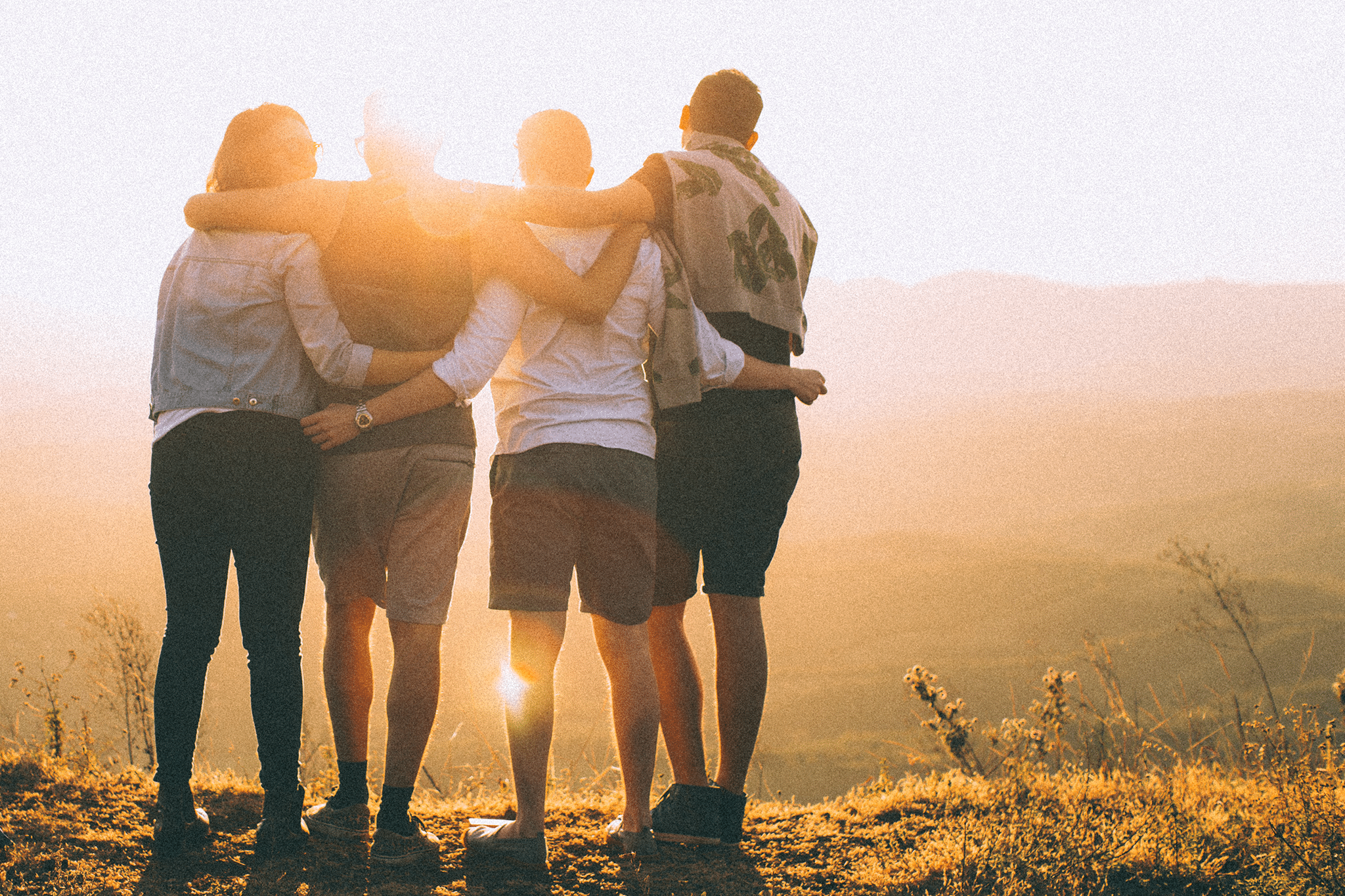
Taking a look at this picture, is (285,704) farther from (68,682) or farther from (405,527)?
(68,682)

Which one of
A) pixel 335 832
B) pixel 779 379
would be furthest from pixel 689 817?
pixel 779 379

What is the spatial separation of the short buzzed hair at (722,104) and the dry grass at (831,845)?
89.1 inches

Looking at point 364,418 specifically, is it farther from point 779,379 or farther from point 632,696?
point 779,379

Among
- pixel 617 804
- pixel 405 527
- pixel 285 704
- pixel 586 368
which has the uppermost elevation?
pixel 586 368

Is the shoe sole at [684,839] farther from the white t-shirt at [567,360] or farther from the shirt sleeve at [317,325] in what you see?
the shirt sleeve at [317,325]

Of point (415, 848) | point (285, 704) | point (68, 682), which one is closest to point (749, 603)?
point (415, 848)

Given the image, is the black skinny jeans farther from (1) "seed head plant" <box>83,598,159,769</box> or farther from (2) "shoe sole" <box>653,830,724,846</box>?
(1) "seed head plant" <box>83,598,159,769</box>

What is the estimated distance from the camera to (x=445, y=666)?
153 inches

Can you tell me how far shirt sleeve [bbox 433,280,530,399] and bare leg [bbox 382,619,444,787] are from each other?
0.68m

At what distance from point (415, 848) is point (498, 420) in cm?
120

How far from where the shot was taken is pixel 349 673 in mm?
2627

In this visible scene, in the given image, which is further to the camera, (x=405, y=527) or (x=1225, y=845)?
(x=1225, y=845)

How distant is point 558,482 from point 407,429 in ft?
1.52

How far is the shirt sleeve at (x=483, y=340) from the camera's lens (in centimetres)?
249
